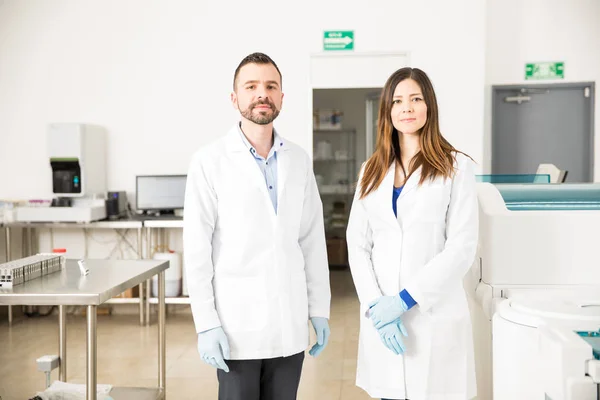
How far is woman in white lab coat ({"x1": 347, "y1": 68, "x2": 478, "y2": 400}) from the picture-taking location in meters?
1.68

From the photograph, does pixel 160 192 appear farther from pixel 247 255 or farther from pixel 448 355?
pixel 448 355

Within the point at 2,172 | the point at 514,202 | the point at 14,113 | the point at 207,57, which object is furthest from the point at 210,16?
the point at 514,202

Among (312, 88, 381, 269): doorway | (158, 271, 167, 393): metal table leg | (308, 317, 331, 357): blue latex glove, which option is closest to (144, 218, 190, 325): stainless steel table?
(158, 271, 167, 393): metal table leg

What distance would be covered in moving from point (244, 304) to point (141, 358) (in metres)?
2.41

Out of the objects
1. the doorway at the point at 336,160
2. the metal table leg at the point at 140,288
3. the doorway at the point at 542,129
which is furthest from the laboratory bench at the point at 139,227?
the doorway at the point at 542,129

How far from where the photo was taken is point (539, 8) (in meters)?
5.14

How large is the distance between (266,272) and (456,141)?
3.71 metres

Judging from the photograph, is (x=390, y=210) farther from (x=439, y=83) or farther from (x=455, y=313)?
(x=439, y=83)

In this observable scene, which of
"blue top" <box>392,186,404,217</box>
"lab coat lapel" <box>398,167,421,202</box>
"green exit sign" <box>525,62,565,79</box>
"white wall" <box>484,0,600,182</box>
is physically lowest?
"blue top" <box>392,186,404,217</box>

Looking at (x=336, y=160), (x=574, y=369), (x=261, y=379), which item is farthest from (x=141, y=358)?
(x=336, y=160)

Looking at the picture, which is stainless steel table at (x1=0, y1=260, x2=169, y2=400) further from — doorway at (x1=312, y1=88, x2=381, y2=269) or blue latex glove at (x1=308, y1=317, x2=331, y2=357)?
doorway at (x1=312, y1=88, x2=381, y2=269)

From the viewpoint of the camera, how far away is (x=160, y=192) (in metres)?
4.97

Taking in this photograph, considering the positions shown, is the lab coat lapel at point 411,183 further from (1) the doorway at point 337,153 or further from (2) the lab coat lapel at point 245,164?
(1) the doorway at point 337,153

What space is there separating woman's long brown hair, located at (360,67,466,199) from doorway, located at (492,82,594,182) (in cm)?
380
